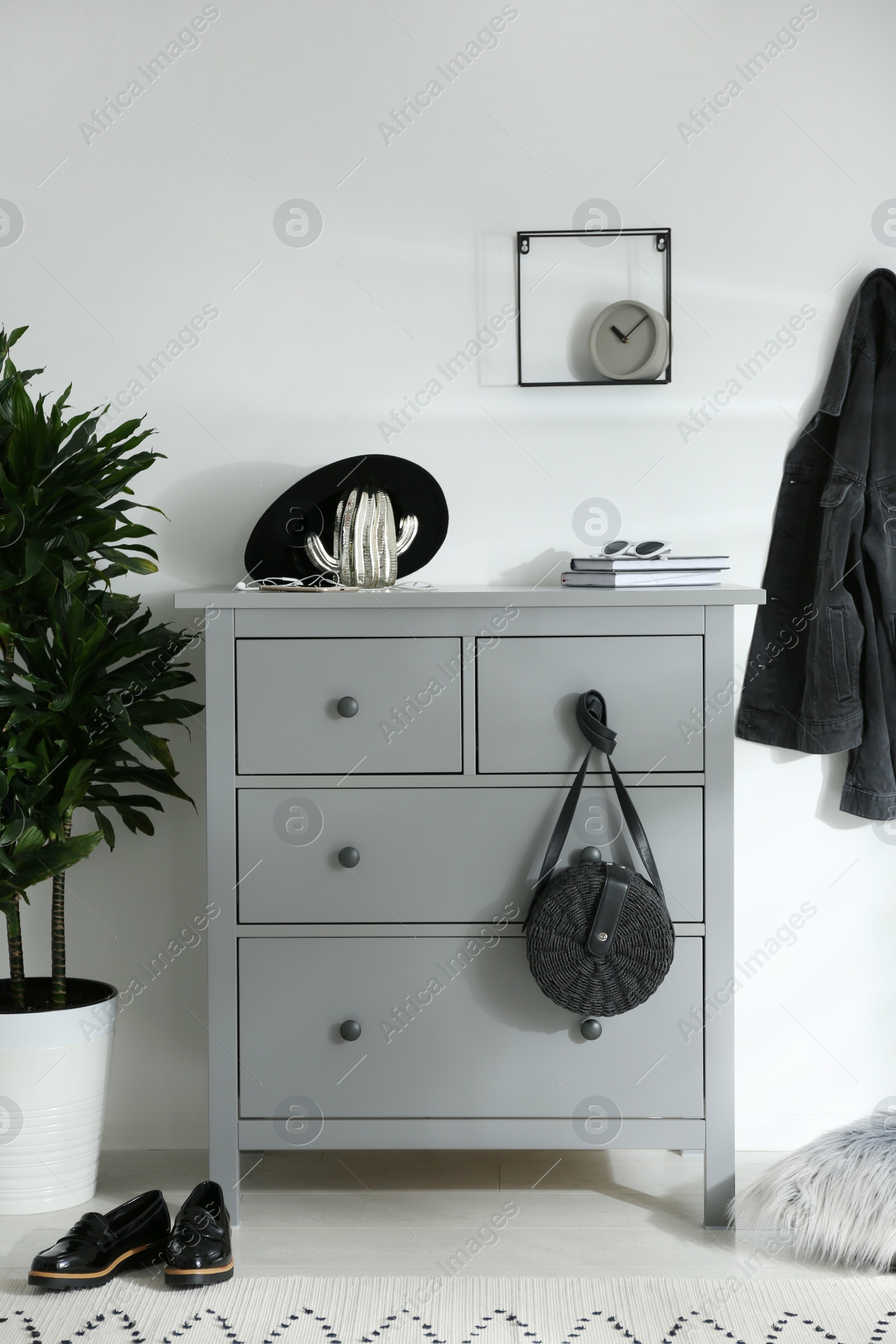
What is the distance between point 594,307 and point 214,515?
0.98m

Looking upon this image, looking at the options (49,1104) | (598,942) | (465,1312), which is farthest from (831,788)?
(49,1104)

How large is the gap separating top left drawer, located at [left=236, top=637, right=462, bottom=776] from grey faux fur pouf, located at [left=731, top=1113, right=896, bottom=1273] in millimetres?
989

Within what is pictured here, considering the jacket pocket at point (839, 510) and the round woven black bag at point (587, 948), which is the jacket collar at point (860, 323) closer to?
the jacket pocket at point (839, 510)

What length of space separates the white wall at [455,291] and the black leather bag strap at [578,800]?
0.57 meters

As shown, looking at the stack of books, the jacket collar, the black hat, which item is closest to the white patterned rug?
the stack of books

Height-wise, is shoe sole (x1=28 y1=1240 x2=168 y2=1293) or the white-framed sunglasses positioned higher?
the white-framed sunglasses

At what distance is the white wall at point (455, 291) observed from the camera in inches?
90.9

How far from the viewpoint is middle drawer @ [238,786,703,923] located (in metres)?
1.93

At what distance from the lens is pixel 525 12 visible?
2309 mm

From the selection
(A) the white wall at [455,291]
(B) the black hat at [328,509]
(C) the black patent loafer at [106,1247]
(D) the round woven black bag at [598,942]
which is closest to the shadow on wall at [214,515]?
(A) the white wall at [455,291]

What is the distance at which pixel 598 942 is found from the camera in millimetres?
1808

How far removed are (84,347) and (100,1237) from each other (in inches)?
71.5

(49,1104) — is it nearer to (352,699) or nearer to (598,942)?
(352,699)

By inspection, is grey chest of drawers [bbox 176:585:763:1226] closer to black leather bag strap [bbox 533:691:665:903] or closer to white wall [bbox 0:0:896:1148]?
black leather bag strap [bbox 533:691:665:903]
